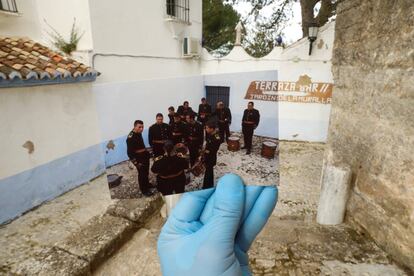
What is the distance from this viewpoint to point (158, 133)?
5.90 ft

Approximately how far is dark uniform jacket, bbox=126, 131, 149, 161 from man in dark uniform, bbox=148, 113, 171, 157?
6 cm

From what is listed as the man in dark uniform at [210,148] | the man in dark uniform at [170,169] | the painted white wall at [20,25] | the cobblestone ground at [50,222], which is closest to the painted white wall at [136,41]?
the man in dark uniform at [210,148]

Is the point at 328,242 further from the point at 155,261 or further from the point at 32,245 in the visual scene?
the point at 32,245

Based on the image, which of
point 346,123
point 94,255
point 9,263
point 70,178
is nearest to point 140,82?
point 94,255

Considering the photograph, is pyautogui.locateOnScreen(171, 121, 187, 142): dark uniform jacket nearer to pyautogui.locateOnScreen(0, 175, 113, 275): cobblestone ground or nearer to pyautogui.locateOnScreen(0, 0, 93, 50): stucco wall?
pyautogui.locateOnScreen(0, 0, 93, 50): stucco wall

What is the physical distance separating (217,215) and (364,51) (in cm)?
328

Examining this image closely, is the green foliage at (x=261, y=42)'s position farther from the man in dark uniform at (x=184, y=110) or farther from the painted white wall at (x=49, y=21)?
the painted white wall at (x=49, y=21)

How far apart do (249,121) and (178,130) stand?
1.70ft

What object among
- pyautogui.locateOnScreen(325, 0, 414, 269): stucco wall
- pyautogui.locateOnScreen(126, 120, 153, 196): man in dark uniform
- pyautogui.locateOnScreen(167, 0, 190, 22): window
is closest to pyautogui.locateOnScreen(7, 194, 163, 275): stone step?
pyautogui.locateOnScreen(126, 120, 153, 196): man in dark uniform

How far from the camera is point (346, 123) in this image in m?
3.88

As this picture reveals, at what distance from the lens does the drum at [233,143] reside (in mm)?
1781

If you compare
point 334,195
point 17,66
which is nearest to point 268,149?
point 334,195

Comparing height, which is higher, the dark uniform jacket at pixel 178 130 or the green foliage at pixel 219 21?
the green foliage at pixel 219 21

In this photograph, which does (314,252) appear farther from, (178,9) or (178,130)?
(178,9)
